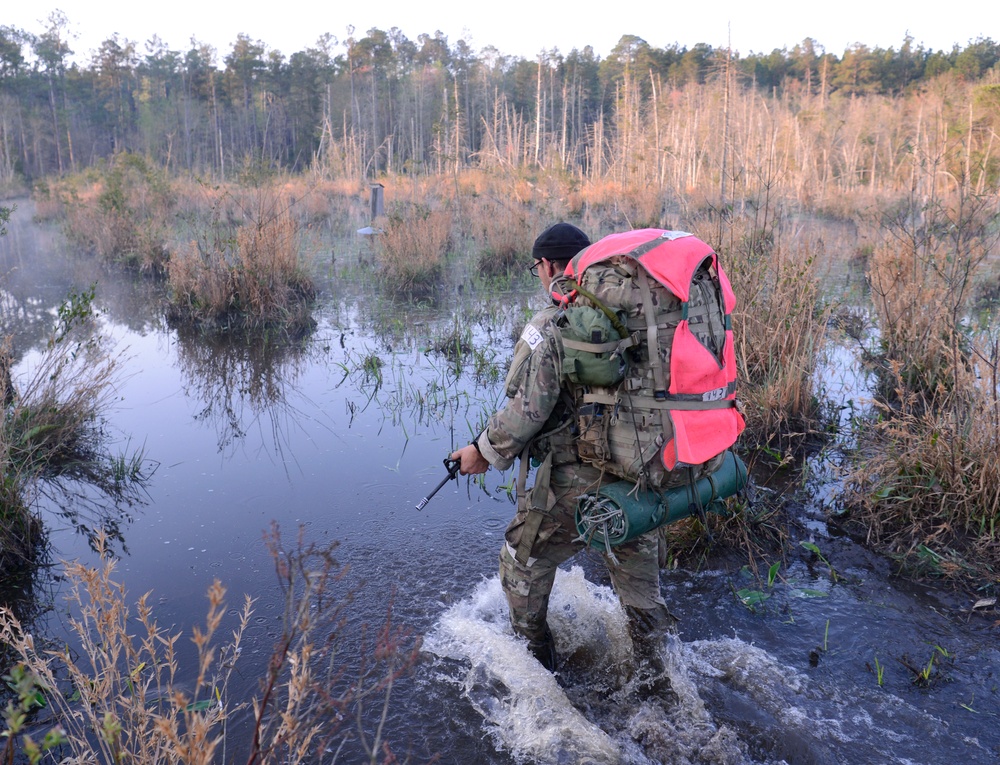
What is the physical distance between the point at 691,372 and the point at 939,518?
2295 millimetres

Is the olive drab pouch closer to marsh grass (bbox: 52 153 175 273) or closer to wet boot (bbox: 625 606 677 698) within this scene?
wet boot (bbox: 625 606 677 698)

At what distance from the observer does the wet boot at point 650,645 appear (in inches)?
106

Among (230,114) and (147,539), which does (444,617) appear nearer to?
(147,539)

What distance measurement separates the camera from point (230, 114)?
37875mm

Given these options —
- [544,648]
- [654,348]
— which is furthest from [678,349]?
[544,648]

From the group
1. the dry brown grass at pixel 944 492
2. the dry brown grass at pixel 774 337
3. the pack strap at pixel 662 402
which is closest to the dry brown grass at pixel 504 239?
the dry brown grass at pixel 774 337

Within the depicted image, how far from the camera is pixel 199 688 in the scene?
2270 mm

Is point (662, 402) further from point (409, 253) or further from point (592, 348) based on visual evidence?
point (409, 253)

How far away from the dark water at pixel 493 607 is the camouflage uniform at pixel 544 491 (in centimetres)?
25

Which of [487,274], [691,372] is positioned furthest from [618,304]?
[487,274]

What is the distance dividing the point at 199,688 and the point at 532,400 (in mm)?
1426

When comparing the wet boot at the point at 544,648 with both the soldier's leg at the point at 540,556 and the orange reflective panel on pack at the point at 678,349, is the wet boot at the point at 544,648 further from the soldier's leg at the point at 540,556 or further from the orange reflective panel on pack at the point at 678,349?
the orange reflective panel on pack at the point at 678,349

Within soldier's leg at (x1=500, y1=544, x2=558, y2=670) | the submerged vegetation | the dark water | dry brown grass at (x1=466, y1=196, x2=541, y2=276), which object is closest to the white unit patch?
soldier's leg at (x1=500, y1=544, x2=558, y2=670)

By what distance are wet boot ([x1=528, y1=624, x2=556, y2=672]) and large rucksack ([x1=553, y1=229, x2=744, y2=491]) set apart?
85 cm
